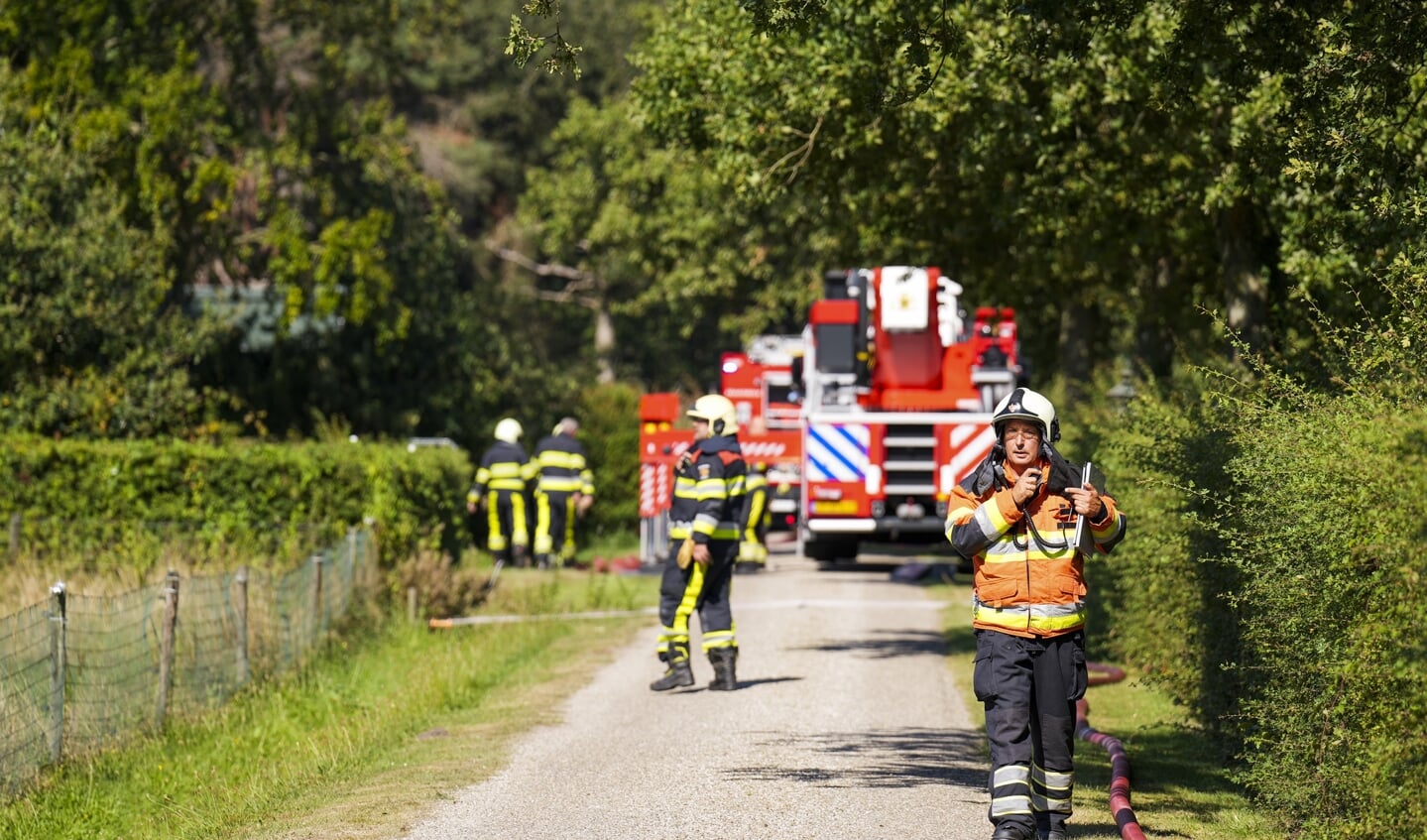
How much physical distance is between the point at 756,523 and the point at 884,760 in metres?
12.0

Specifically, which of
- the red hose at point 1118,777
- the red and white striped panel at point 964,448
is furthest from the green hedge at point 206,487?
the red hose at point 1118,777

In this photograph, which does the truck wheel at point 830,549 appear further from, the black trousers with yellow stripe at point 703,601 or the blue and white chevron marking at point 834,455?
the black trousers with yellow stripe at point 703,601

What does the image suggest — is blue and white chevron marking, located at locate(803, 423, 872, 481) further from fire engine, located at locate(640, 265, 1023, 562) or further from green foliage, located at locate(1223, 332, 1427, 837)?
green foliage, located at locate(1223, 332, 1427, 837)

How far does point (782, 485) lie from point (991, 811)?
70.9 feet

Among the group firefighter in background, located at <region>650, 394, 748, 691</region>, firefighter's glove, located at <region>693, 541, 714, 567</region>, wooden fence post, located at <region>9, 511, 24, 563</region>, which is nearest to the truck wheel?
wooden fence post, located at <region>9, 511, 24, 563</region>

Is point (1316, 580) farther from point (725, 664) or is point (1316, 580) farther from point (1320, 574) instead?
point (725, 664)

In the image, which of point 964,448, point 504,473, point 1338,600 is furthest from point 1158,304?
point 1338,600

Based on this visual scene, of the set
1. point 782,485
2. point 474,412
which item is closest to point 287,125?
point 474,412

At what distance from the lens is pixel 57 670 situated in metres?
11.1

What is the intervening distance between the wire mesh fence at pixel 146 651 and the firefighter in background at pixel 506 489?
6695 millimetres

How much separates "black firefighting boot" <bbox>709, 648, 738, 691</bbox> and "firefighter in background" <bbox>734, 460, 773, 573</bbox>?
19.4 feet

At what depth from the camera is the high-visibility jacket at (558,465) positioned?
24598 mm

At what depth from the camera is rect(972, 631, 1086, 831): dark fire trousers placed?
25.8 ft

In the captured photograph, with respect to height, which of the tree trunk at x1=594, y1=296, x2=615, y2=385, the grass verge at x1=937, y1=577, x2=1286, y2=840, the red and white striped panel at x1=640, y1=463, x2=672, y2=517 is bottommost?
the grass verge at x1=937, y1=577, x2=1286, y2=840
